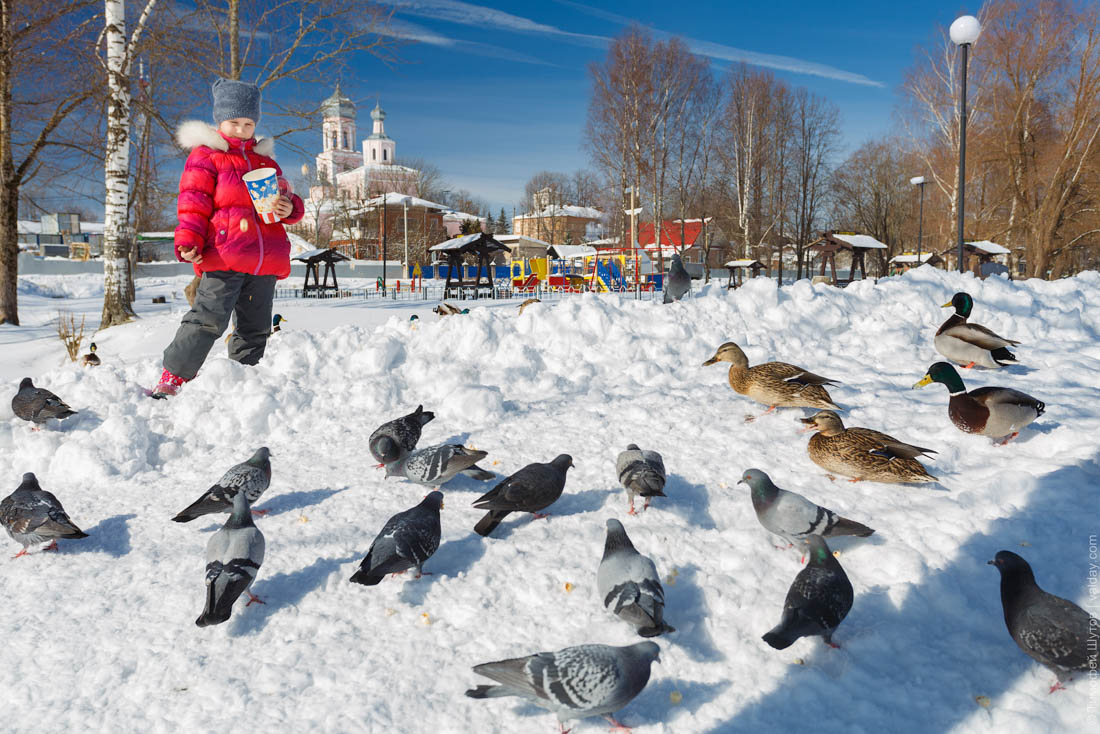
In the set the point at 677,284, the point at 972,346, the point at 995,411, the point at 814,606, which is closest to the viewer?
the point at 814,606

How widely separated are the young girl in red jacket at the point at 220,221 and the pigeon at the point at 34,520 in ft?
5.37

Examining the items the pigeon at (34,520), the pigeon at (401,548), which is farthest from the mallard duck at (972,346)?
the pigeon at (34,520)

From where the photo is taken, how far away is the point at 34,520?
2.95 metres

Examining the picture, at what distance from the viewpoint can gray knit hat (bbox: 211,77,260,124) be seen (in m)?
4.42

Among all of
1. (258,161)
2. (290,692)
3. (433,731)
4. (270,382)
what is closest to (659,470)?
(433,731)

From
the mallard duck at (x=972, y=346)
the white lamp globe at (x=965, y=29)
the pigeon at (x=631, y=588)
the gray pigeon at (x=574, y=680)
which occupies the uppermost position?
the white lamp globe at (x=965, y=29)

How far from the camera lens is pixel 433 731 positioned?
79.1 inches

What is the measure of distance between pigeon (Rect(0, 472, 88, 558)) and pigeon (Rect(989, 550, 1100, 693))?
4.24 meters

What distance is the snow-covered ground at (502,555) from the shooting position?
214 cm

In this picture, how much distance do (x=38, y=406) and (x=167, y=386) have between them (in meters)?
0.77

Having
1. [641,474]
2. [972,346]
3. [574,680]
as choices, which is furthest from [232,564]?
[972,346]

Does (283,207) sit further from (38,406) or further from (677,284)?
(677,284)

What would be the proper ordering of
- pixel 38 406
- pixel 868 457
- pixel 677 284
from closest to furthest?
pixel 868 457
pixel 38 406
pixel 677 284

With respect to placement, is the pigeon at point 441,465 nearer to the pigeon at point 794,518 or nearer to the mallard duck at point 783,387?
the pigeon at point 794,518
